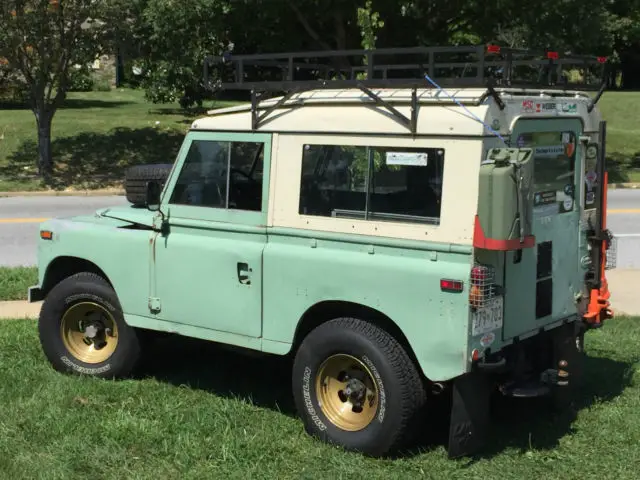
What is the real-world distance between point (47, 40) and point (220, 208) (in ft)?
47.6

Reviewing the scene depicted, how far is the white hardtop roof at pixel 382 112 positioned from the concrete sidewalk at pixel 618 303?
3.49m

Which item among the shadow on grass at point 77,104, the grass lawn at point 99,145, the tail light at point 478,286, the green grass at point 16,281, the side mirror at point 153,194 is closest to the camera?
the tail light at point 478,286

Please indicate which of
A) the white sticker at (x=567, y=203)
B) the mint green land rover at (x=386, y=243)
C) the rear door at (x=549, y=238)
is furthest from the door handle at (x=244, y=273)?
the white sticker at (x=567, y=203)

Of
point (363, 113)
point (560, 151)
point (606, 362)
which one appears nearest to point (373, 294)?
point (363, 113)

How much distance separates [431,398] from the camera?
538 centimetres

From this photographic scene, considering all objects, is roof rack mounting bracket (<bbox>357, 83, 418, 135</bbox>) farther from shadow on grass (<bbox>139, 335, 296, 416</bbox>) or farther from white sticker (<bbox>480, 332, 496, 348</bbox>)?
shadow on grass (<bbox>139, 335, 296, 416</bbox>)

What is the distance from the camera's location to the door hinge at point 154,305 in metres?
5.40

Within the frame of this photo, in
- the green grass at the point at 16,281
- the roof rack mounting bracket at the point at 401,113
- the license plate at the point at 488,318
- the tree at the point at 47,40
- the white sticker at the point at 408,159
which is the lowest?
the green grass at the point at 16,281

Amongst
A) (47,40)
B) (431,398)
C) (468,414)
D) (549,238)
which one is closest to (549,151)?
(549,238)

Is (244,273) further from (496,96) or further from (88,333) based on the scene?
(496,96)

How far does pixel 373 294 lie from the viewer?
14.6ft

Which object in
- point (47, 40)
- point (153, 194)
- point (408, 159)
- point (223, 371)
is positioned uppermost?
point (47, 40)

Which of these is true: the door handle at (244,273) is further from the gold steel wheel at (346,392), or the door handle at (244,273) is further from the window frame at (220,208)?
the gold steel wheel at (346,392)

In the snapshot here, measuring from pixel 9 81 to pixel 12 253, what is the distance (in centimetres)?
904
